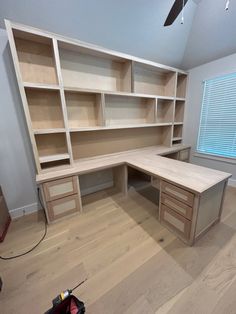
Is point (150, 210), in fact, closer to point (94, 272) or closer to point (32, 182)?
point (94, 272)

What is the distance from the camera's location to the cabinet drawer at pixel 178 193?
135cm

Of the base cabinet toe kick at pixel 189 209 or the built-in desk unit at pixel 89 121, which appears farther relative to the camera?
the built-in desk unit at pixel 89 121

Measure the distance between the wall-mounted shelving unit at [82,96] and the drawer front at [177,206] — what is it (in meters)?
1.30

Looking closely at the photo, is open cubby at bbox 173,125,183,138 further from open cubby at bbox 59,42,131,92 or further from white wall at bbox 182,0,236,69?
open cubby at bbox 59,42,131,92

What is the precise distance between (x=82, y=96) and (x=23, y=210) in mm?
1914

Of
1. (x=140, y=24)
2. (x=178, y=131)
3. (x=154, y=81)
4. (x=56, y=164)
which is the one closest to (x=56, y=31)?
(x=140, y=24)

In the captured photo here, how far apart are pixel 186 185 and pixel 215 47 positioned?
2.61 metres

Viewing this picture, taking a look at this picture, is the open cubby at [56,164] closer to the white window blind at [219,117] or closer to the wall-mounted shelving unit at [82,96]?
the wall-mounted shelving unit at [82,96]

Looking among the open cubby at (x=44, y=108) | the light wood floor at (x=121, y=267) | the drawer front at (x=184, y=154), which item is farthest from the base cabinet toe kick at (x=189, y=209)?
the open cubby at (x=44, y=108)

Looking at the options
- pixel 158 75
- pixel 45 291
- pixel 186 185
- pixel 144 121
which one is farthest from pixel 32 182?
pixel 158 75

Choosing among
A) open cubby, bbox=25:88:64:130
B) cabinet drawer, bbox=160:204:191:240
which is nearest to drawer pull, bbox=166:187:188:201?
Answer: cabinet drawer, bbox=160:204:191:240

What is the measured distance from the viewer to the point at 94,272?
1259 mm

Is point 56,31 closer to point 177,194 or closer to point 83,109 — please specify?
point 83,109

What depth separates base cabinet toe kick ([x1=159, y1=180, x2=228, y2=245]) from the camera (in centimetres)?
136
